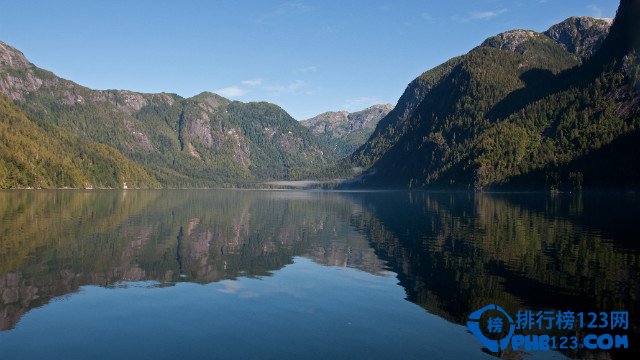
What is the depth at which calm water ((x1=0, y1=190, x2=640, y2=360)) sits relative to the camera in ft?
87.2

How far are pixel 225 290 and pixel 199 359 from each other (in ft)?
51.3

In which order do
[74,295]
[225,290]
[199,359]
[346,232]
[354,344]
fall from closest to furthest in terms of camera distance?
[199,359] → [354,344] → [74,295] → [225,290] → [346,232]

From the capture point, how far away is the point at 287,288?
4122 cm

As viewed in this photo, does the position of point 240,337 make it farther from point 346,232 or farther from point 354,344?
point 346,232

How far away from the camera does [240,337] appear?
2752cm

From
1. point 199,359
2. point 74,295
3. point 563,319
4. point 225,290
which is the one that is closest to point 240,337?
point 199,359

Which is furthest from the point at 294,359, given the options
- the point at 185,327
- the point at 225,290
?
the point at 225,290

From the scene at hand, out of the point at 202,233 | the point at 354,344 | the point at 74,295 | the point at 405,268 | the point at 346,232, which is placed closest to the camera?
the point at 354,344

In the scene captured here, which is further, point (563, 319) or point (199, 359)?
point (563, 319)

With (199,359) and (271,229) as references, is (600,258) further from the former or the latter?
(271,229)

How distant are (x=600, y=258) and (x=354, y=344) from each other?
36865 millimetres

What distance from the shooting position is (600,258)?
50.9 meters

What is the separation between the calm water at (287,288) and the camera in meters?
26.6

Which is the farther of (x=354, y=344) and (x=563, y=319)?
(x=563, y=319)
